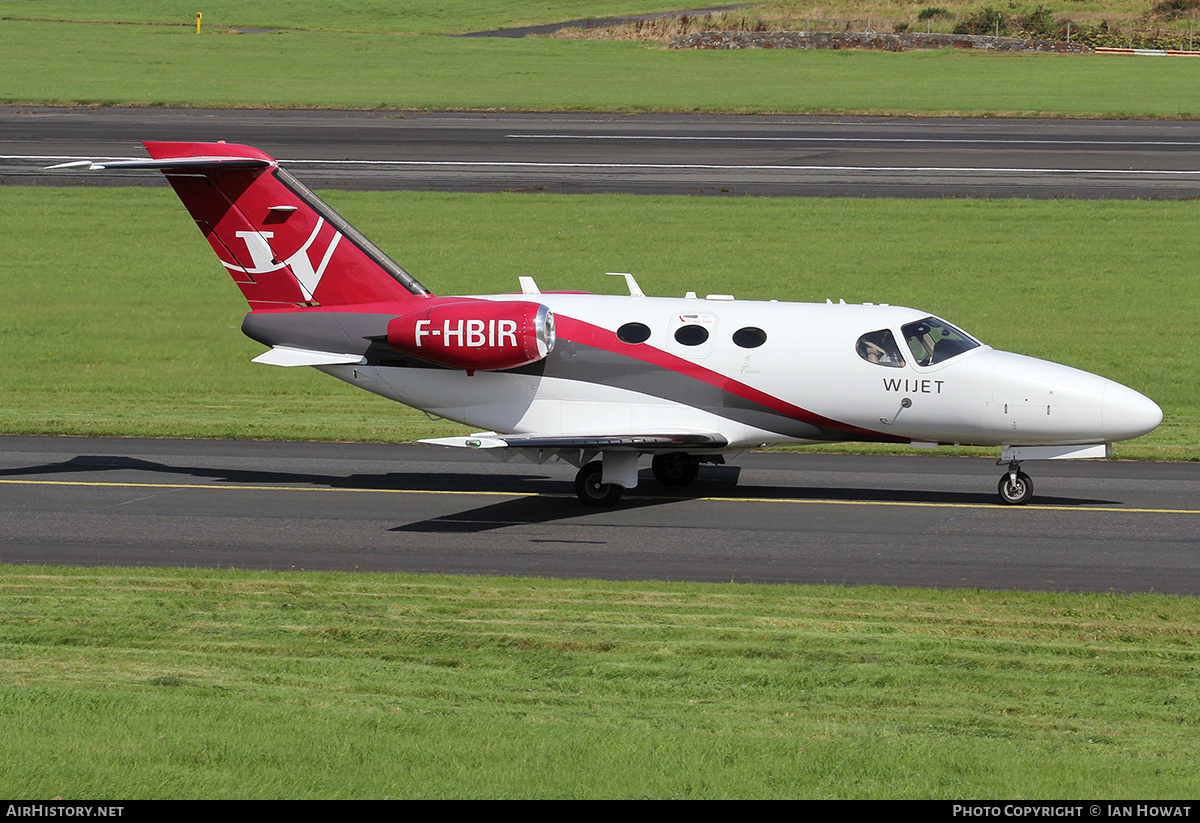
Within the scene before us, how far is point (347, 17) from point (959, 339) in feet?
307

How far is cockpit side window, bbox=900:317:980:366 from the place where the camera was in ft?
65.3

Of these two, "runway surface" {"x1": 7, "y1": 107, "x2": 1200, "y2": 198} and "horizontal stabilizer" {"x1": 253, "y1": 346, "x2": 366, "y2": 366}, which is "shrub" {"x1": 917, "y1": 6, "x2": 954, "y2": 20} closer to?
"runway surface" {"x1": 7, "y1": 107, "x2": 1200, "y2": 198}

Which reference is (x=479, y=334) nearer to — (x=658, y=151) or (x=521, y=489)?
(x=521, y=489)

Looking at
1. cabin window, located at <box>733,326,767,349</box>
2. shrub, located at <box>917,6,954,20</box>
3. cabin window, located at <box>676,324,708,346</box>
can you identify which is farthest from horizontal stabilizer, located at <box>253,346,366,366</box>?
shrub, located at <box>917,6,954,20</box>

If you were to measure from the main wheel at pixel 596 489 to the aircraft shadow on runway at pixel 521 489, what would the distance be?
17 centimetres

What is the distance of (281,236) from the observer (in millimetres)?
21672

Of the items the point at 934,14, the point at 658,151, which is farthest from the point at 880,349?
the point at 934,14

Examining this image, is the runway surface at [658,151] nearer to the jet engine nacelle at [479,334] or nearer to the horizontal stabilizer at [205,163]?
the horizontal stabilizer at [205,163]

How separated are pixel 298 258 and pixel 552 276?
1744 centimetres

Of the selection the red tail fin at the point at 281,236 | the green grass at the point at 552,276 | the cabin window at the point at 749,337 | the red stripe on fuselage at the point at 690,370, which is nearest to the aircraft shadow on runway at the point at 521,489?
the red stripe on fuselage at the point at 690,370

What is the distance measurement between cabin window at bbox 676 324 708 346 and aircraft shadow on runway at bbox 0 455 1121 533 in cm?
250

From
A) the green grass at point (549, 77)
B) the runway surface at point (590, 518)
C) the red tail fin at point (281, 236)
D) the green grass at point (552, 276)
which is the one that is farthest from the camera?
the green grass at point (549, 77)

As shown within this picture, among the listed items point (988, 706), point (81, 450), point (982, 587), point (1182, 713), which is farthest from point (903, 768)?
point (81, 450)

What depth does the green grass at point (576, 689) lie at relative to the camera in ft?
29.5
